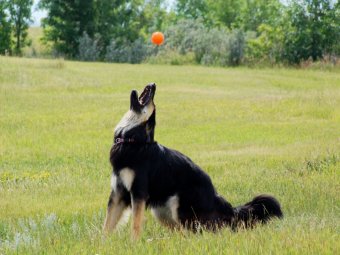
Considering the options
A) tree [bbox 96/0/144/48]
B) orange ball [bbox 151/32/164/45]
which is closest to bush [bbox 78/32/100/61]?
tree [bbox 96/0/144/48]

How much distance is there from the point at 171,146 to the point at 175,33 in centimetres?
2917

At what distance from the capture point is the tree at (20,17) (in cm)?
4978

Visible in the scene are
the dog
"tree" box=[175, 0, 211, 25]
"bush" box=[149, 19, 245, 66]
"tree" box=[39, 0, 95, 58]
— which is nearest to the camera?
the dog

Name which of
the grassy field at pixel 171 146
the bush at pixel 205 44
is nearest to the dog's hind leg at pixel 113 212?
the grassy field at pixel 171 146

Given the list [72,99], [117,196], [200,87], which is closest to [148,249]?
[117,196]

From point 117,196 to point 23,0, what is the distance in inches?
1825

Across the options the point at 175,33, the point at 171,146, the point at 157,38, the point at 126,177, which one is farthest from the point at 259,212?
the point at 175,33

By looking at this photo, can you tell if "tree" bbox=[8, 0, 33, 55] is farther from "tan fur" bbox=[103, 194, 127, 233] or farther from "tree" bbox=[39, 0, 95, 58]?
"tan fur" bbox=[103, 194, 127, 233]

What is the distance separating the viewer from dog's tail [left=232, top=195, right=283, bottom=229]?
5855mm

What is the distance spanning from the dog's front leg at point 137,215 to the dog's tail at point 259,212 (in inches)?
33.8

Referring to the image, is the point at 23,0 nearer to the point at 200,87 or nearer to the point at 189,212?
the point at 200,87

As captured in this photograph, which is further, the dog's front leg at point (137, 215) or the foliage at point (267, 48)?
the foliage at point (267, 48)

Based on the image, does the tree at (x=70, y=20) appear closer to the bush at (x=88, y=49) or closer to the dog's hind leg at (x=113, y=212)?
the bush at (x=88, y=49)

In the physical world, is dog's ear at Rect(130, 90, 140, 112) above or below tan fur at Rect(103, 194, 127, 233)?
above
